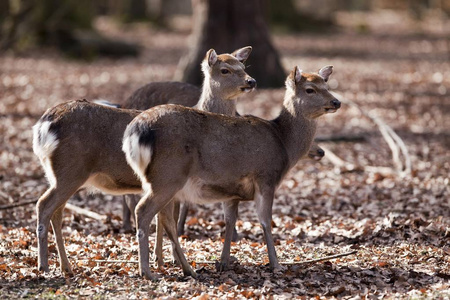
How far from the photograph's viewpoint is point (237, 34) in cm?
1767

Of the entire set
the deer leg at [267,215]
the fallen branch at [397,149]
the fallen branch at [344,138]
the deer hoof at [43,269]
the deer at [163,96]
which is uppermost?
the deer at [163,96]

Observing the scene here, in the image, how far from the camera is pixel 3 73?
67.9 ft

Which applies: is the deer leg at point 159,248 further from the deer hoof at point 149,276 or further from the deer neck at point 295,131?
the deer neck at point 295,131

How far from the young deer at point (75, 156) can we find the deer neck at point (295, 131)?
5.31ft

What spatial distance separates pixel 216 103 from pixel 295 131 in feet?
4.51

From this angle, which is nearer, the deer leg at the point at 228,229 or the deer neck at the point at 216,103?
the deer leg at the point at 228,229

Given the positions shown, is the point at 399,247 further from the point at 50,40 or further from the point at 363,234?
the point at 50,40

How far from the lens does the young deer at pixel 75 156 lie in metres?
6.69

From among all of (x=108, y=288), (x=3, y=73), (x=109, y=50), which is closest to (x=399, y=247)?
(x=108, y=288)

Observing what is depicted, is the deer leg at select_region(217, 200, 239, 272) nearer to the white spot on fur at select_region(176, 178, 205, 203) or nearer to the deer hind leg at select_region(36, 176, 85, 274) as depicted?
the white spot on fur at select_region(176, 178, 205, 203)

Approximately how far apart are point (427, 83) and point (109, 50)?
10637 millimetres

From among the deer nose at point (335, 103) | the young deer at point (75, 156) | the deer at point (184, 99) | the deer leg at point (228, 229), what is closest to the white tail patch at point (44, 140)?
the young deer at point (75, 156)

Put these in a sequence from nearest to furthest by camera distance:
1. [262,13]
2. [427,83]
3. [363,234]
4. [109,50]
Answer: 1. [363,234]
2. [262,13]
3. [427,83]
4. [109,50]

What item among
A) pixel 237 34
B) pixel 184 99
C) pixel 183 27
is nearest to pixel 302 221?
pixel 184 99
